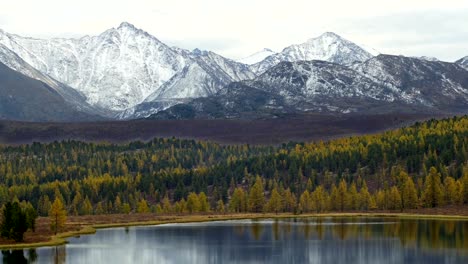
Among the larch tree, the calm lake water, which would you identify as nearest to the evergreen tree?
the calm lake water

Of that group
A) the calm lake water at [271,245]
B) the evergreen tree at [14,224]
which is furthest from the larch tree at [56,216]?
the evergreen tree at [14,224]

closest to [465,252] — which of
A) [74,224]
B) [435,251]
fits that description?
[435,251]

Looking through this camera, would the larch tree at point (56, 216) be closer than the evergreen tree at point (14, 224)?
No

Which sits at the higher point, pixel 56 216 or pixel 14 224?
pixel 14 224

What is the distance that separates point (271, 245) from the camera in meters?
143

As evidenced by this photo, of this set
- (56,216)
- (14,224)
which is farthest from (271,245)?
(56,216)

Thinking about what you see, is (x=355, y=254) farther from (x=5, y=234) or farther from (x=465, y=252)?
(x=5, y=234)

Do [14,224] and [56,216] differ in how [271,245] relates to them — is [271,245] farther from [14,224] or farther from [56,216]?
[56,216]

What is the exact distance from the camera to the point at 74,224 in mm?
199375

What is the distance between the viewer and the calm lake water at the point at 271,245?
123188 millimetres

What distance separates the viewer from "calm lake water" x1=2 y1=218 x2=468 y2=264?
123188 millimetres

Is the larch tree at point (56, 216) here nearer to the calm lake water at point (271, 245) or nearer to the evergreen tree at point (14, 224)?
the calm lake water at point (271, 245)

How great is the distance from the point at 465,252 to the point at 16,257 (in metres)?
71.8

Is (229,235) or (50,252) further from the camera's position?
(229,235)
